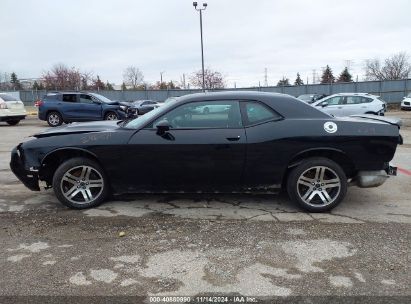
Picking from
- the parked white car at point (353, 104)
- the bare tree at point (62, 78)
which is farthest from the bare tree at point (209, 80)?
the parked white car at point (353, 104)

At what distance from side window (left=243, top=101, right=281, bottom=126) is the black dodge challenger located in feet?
0.04

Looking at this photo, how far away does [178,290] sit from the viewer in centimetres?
335

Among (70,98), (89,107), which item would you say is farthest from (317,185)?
(70,98)

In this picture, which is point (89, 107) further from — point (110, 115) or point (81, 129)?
point (81, 129)

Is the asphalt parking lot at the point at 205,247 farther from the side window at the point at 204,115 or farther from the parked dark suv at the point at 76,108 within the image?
the parked dark suv at the point at 76,108

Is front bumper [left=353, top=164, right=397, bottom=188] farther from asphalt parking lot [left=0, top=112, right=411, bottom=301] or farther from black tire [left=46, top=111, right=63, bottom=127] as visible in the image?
black tire [left=46, top=111, right=63, bottom=127]

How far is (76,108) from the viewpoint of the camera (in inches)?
715

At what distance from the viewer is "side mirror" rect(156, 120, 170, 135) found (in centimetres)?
511

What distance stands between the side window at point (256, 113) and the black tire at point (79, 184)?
1967mm

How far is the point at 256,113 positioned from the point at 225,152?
64 centimetres

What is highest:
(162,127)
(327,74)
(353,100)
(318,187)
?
(327,74)

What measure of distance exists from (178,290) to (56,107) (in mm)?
16430

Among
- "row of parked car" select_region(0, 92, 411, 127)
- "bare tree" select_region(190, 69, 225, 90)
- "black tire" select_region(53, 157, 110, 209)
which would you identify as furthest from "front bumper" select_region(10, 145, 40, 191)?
"bare tree" select_region(190, 69, 225, 90)

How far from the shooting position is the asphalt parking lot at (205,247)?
3430 millimetres
